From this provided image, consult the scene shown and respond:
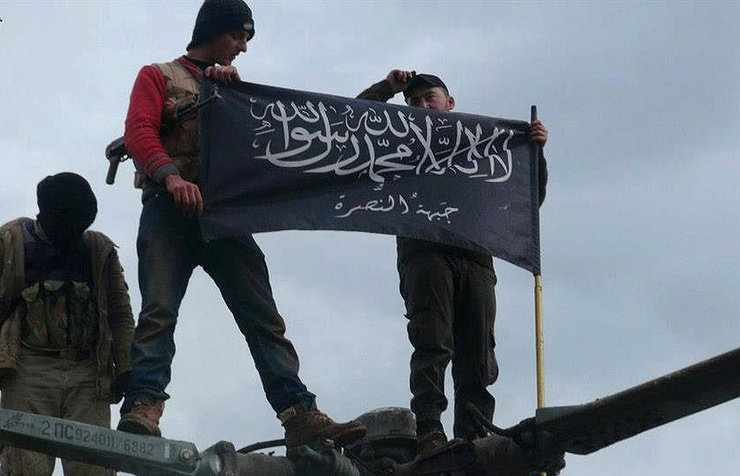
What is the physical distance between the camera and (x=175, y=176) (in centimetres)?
979

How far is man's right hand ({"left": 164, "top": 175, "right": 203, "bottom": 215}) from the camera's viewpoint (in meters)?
9.69

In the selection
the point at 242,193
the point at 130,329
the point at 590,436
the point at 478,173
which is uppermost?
the point at 478,173

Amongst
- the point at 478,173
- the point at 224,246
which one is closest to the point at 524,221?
the point at 478,173

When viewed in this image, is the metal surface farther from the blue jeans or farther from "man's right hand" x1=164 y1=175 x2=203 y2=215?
"man's right hand" x1=164 y1=175 x2=203 y2=215

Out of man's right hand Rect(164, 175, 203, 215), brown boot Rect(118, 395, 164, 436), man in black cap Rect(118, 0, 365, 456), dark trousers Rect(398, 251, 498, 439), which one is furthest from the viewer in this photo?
dark trousers Rect(398, 251, 498, 439)

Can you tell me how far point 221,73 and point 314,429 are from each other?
2.23 metres

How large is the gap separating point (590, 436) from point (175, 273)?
243 centimetres

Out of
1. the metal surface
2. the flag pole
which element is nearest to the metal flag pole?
the flag pole

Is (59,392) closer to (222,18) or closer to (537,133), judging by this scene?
(222,18)

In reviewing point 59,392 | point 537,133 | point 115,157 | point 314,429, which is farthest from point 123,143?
point 537,133

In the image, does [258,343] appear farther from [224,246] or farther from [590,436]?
[590,436]

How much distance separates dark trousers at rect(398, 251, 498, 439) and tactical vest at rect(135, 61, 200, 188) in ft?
4.82

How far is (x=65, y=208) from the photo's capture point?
403 inches

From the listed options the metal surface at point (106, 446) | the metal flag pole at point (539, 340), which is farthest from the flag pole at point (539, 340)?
the metal surface at point (106, 446)
